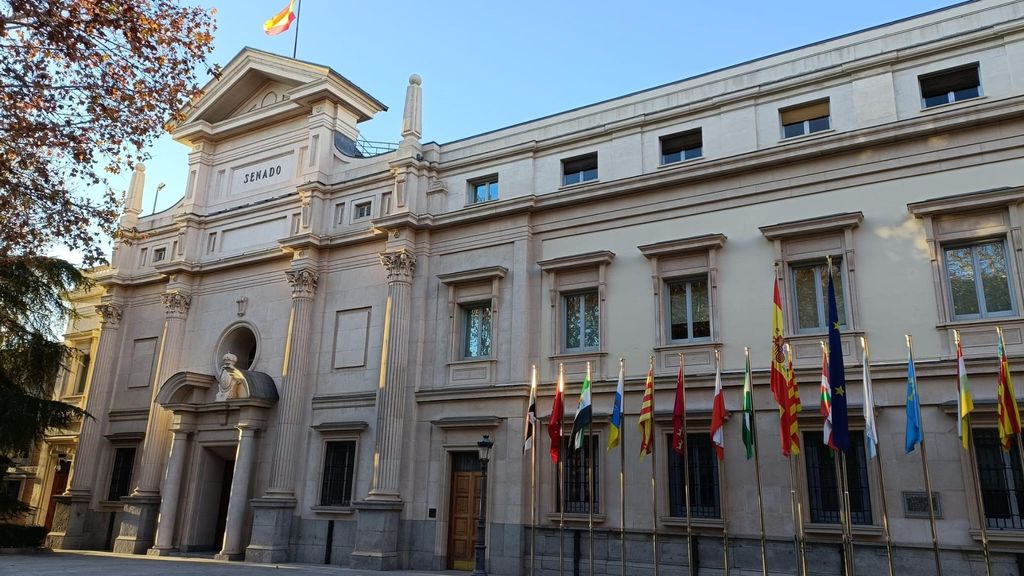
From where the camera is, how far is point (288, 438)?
23.8 m

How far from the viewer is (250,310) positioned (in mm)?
27000

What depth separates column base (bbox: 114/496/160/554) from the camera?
83.8 feet

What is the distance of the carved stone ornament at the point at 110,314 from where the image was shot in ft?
99.3

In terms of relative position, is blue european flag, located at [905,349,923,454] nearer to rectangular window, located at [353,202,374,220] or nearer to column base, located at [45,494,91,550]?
rectangular window, located at [353,202,374,220]

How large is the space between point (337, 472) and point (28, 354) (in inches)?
448

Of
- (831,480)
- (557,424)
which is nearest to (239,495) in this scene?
(557,424)

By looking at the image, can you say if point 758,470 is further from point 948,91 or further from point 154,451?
point 154,451

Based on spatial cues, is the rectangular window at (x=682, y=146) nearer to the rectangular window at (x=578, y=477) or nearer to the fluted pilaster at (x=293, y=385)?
the rectangular window at (x=578, y=477)

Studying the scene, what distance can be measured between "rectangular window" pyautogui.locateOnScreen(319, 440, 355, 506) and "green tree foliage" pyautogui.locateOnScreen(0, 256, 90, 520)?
30.5 feet

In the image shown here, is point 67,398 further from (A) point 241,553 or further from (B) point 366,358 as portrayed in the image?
(B) point 366,358

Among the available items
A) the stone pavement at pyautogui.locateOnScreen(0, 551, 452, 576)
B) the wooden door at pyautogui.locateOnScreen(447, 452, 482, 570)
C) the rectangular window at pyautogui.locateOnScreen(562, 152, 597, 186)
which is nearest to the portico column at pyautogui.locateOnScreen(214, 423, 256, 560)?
the stone pavement at pyautogui.locateOnScreen(0, 551, 452, 576)

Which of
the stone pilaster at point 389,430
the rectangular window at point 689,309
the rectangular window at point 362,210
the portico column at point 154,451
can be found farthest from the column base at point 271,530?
the rectangular window at point 689,309

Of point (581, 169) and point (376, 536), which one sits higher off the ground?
point (581, 169)

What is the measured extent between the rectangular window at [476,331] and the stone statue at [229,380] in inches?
285
